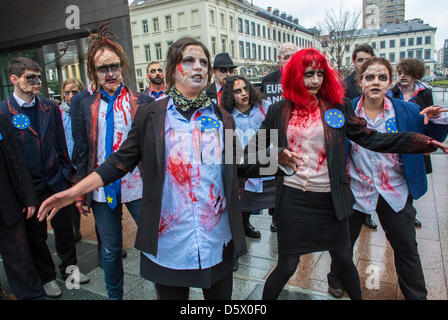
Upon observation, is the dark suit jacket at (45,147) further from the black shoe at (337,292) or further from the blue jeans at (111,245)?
the black shoe at (337,292)

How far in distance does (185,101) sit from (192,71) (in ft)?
0.62

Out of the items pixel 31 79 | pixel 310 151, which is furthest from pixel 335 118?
pixel 31 79

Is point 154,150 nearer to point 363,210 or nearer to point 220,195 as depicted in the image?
point 220,195

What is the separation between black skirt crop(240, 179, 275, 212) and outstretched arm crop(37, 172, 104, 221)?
8.21 ft

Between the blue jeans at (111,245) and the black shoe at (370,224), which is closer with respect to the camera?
the blue jeans at (111,245)

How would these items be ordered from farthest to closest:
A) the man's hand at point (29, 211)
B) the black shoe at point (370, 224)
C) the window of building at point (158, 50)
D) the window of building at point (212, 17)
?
1. the window of building at point (158, 50)
2. the window of building at point (212, 17)
3. the black shoe at point (370, 224)
4. the man's hand at point (29, 211)

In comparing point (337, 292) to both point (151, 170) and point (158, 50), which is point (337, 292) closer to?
point (151, 170)

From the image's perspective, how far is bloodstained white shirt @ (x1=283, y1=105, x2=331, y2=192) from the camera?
2.37 m

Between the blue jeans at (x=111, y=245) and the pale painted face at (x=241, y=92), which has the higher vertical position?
the pale painted face at (x=241, y=92)

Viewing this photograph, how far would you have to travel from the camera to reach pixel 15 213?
9.45 ft

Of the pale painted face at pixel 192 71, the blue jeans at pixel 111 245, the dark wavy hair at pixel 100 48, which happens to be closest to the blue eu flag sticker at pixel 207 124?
the pale painted face at pixel 192 71

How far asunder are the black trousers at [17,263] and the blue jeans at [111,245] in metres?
0.77

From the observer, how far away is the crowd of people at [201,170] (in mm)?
1886
